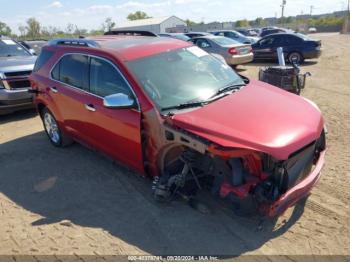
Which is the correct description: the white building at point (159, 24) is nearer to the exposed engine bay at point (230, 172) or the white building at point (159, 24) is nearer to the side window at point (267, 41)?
the side window at point (267, 41)

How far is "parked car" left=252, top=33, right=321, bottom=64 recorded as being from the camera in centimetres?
1514

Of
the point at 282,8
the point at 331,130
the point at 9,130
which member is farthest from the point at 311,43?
the point at 282,8

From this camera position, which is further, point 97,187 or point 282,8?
point 282,8

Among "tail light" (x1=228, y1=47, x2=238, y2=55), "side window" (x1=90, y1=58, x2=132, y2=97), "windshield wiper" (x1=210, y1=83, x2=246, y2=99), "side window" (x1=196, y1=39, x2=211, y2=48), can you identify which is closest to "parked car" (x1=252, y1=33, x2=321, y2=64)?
"tail light" (x1=228, y1=47, x2=238, y2=55)

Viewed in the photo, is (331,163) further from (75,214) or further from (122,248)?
(75,214)

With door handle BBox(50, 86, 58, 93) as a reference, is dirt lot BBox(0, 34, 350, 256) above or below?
below

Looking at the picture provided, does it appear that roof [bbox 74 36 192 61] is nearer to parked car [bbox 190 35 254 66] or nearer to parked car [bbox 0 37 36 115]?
parked car [bbox 0 37 36 115]

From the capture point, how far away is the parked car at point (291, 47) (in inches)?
596

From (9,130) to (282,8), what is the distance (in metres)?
85.6

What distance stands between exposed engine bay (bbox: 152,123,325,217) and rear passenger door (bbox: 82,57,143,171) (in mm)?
457

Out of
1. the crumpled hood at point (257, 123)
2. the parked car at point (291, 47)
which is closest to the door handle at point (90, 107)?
the crumpled hood at point (257, 123)

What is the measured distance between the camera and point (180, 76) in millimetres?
4090

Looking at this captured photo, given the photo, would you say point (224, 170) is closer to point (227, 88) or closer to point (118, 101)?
point (227, 88)

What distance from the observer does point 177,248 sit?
3182 millimetres
